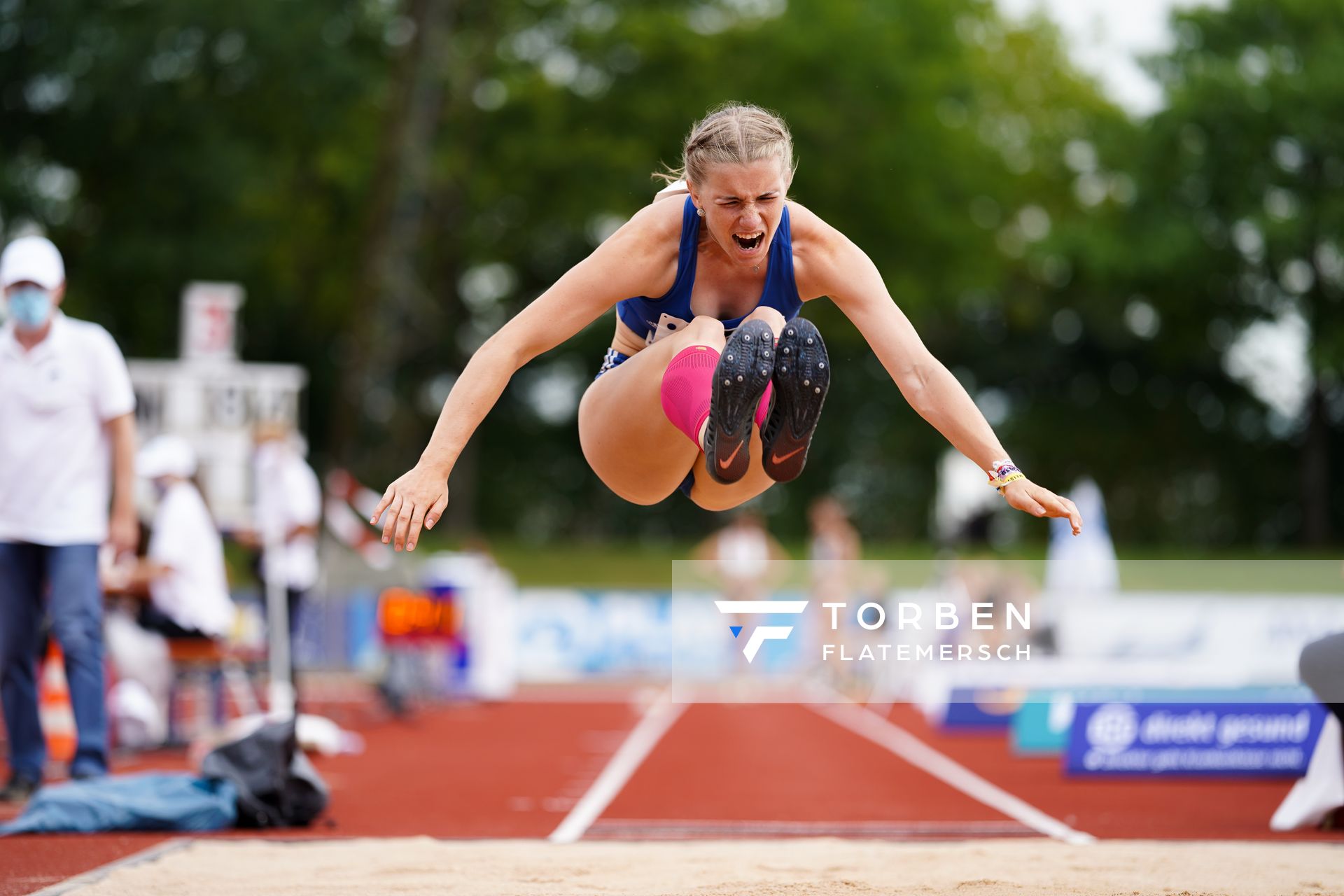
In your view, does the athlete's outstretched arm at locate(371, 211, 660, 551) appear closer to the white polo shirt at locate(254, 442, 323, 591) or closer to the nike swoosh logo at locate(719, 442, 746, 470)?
the nike swoosh logo at locate(719, 442, 746, 470)

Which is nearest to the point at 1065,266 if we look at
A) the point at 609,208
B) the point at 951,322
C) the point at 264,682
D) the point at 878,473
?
the point at 951,322

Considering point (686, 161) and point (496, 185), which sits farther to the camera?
point (496, 185)

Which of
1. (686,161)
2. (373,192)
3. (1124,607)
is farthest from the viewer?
(373,192)

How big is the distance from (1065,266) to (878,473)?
5.98 metres

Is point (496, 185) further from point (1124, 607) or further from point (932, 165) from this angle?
point (1124, 607)

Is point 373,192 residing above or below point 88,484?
above

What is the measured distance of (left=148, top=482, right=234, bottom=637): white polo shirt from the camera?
8.38 m

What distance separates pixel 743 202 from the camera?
4414 mm

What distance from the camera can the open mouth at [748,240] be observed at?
177 inches

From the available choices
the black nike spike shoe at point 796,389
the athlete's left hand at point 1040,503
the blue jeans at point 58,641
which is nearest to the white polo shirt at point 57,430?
the blue jeans at point 58,641

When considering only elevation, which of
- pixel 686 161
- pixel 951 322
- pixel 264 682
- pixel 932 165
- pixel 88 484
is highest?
pixel 932 165

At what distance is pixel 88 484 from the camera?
20.8ft

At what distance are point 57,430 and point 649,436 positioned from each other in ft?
8.94

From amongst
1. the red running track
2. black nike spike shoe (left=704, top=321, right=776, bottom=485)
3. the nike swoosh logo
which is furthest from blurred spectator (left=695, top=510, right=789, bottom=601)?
black nike spike shoe (left=704, top=321, right=776, bottom=485)
